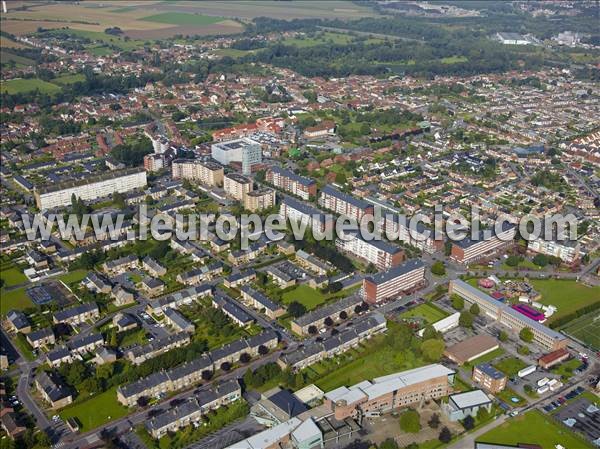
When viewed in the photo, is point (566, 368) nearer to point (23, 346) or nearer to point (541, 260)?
point (541, 260)

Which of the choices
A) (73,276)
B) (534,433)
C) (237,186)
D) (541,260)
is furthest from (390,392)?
(237,186)

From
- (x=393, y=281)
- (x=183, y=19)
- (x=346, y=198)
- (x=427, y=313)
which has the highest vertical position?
(x=183, y=19)

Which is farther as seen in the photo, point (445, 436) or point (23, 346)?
point (23, 346)

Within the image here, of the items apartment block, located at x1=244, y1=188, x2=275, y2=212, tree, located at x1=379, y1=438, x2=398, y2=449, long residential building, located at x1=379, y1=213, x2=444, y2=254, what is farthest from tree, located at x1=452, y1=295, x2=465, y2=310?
apartment block, located at x1=244, y1=188, x2=275, y2=212

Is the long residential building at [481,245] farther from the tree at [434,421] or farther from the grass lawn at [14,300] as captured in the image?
the grass lawn at [14,300]

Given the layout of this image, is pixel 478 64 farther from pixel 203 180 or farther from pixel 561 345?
pixel 561 345

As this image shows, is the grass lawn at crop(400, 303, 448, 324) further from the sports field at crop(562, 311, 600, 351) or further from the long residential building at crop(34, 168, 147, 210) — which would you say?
the long residential building at crop(34, 168, 147, 210)
